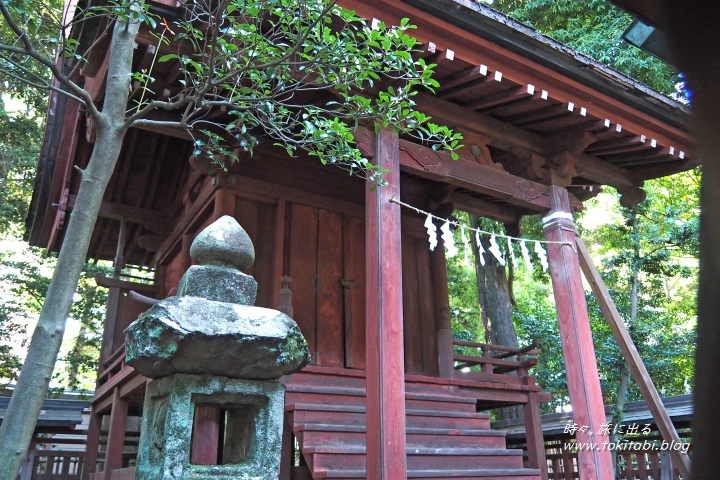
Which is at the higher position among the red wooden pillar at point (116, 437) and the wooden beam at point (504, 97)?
the wooden beam at point (504, 97)

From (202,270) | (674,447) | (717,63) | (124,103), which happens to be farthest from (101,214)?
(717,63)

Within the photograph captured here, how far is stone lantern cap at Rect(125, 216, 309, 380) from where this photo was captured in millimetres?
2844

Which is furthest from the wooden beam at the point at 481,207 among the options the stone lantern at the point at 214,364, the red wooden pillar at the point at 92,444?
the red wooden pillar at the point at 92,444

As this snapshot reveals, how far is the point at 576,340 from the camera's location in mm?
5531

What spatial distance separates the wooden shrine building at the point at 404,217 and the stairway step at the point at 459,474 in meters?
0.01

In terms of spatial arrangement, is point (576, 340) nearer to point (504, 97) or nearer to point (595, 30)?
point (504, 97)

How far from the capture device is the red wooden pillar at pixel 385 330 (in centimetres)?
404

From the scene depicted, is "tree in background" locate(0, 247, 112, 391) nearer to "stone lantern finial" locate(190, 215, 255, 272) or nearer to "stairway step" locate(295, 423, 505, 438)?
"stairway step" locate(295, 423, 505, 438)

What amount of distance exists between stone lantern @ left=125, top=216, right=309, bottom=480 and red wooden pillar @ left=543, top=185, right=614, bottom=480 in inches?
132

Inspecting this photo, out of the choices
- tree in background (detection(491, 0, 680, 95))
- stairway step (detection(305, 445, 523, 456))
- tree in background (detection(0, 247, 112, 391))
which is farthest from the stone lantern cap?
tree in background (detection(0, 247, 112, 391))

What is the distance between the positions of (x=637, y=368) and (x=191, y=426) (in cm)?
481

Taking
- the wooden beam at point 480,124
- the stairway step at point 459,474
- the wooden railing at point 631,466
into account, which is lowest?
the wooden railing at point 631,466

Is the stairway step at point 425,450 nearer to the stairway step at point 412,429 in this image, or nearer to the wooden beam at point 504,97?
the stairway step at point 412,429

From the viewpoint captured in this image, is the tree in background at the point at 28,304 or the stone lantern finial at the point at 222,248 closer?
the stone lantern finial at the point at 222,248
